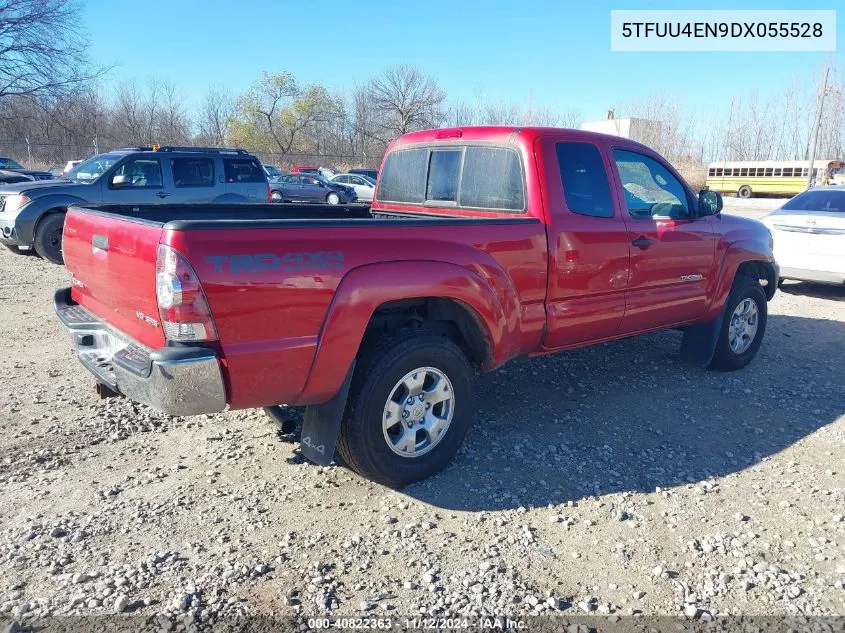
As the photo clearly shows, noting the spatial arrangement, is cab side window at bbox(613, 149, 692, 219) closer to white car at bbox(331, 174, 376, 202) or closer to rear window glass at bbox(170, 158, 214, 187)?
rear window glass at bbox(170, 158, 214, 187)

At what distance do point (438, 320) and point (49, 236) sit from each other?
339 inches

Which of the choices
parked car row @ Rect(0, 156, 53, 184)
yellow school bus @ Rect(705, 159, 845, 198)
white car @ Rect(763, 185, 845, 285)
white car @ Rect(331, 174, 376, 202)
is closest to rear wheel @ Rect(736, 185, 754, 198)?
yellow school bus @ Rect(705, 159, 845, 198)

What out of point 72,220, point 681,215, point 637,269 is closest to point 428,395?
point 637,269

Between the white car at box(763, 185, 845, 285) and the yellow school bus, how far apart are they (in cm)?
3013

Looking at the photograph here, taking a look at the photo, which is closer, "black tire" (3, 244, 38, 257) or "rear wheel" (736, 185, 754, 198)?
"black tire" (3, 244, 38, 257)

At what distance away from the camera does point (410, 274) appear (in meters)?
3.32

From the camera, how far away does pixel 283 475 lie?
3742 millimetres

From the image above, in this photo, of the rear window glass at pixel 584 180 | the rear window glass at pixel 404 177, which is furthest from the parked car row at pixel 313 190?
the rear window glass at pixel 584 180

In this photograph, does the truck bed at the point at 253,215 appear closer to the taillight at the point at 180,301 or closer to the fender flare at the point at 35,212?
the taillight at the point at 180,301

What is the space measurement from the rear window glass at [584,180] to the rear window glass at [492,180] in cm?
30

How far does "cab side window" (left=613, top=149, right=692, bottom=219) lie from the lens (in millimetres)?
4699

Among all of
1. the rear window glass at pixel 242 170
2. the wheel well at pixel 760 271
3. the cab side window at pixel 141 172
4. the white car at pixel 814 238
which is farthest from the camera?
the rear window glass at pixel 242 170

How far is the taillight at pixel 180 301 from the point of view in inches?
106

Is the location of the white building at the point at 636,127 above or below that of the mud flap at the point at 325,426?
above
